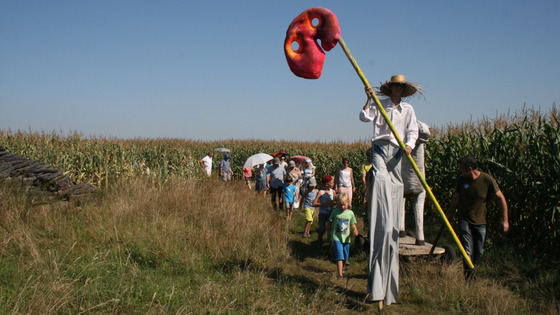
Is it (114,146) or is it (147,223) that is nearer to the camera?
(147,223)

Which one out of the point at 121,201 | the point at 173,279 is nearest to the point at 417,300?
the point at 173,279

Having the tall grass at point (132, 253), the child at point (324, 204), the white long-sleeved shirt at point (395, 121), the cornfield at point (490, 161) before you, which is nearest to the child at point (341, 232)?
the tall grass at point (132, 253)

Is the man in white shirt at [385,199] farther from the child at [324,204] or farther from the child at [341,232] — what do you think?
the child at [324,204]

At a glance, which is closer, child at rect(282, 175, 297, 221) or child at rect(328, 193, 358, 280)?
child at rect(328, 193, 358, 280)

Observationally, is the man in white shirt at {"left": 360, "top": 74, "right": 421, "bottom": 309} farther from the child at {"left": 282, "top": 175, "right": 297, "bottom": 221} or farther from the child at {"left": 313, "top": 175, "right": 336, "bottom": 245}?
the child at {"left": 282, "top": 175, "right": 297, "bottom": 221}

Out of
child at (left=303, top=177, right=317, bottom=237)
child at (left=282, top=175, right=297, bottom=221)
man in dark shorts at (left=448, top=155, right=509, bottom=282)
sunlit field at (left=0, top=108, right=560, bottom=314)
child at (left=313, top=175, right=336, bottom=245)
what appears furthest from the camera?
child at (left=282, top=175, right=297, bottom=221)

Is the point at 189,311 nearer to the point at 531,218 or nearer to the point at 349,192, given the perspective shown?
the point at 531,218

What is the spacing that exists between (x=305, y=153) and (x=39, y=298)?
1949cm

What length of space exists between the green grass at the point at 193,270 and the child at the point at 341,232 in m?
0.30

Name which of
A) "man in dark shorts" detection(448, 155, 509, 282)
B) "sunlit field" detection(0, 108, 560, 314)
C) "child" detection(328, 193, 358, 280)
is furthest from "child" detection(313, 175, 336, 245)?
"man in dark shorts" detection(448, 155, 509, 282)

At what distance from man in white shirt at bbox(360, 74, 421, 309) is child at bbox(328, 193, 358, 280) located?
149 centimetres

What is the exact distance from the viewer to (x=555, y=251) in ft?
22.3

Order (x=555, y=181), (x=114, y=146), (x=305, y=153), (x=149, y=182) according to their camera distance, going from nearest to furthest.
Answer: (x=555, y=181) < (x=149, y=182) < (x=114, y=146) < (x=305, y=153)

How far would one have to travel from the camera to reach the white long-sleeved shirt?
510 centimetres
